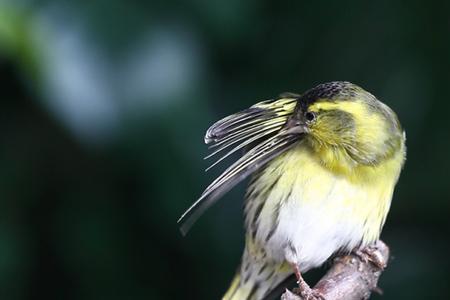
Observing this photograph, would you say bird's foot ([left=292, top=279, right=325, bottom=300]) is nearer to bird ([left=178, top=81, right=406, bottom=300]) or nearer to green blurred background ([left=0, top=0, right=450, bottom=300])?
bird ([left=178, top=81, right=406, bottom=300])

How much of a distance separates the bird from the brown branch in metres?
0.03

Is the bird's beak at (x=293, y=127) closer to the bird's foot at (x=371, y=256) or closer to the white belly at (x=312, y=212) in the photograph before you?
the white belly at (x=312, y=212)

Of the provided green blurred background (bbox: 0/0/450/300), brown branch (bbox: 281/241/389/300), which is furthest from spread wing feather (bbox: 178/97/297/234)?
green blurred background (bbox: 0/0/450/300)

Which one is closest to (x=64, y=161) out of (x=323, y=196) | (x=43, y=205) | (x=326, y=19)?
(x=43, y=205)

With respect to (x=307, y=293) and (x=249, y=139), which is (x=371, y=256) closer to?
(x=307, y=293)

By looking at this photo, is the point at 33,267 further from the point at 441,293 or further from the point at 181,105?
the point at 441,293

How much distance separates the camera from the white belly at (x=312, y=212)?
7.61ft

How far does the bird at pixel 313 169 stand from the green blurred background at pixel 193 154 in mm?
463

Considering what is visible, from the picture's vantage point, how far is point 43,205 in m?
3.17

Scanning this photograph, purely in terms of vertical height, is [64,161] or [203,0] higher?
[203,0]

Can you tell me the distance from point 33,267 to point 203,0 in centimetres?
100

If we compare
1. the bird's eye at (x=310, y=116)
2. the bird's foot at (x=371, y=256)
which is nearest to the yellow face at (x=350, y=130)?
the bird's eye at (x=310, y=116)

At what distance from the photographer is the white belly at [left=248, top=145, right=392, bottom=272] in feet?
7.61

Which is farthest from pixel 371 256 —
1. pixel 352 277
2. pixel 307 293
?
pixel 307 293
